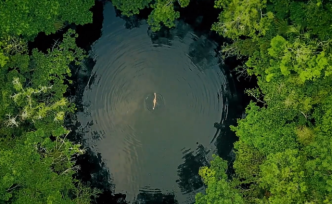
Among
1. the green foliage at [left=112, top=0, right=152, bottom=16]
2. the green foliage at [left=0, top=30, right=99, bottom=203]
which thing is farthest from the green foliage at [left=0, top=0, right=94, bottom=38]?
the green foliage at [left=112, top=0, right=152, bottom=16]

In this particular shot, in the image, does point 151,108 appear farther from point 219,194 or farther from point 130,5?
point 219,194

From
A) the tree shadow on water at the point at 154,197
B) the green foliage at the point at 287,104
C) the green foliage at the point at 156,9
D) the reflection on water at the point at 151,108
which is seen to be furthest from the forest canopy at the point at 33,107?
the green foliage at the point at 287,104

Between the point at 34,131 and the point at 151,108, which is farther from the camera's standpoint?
the point at 151,108

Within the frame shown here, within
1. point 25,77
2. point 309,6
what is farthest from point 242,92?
point 25,77

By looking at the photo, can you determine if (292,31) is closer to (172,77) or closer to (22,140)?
(172,77)

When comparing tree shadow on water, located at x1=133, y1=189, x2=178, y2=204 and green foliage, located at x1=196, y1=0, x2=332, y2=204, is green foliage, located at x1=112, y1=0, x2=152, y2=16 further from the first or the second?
tree shadow on water, located at x1=133, y1=189, x2=178, y2=204

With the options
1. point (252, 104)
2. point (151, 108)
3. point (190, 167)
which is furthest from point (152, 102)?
point (252, 104)
